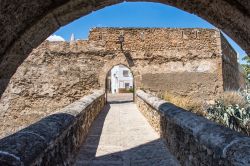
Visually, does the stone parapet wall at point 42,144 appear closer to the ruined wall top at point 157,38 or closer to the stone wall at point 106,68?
the stone wall at point 106,68

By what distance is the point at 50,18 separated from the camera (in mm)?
3586

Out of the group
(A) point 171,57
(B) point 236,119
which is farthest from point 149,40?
(B) point 236,119

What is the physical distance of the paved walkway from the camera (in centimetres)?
559

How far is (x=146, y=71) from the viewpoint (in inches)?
698

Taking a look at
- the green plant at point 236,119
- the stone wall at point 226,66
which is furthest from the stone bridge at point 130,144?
the stone wall at point 226,66

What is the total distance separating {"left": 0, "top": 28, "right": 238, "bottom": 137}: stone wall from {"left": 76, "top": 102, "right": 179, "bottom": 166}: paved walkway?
25.6 feet

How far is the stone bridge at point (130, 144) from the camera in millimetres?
2818

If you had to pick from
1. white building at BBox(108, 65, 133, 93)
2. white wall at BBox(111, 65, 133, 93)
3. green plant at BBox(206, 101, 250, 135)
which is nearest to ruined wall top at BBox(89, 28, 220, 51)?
green plant at BBox(206, 101, 250, 135)

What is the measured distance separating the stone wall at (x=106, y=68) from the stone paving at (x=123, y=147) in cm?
781

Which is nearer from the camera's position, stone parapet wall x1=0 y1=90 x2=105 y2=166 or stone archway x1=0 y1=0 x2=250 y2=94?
stone parapet wall x1=0 y1=90 x2=105 y2=166

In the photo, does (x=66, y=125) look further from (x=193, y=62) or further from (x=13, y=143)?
(x=193, y=62)

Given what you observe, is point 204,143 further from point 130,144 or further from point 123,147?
point 130,144

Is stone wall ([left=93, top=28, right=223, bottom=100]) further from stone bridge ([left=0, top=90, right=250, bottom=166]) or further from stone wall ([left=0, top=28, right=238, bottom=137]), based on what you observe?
A: stone bridge ([left=0, top=90, right=250, bottom=166])

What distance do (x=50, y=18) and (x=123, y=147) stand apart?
3838 millimetres
